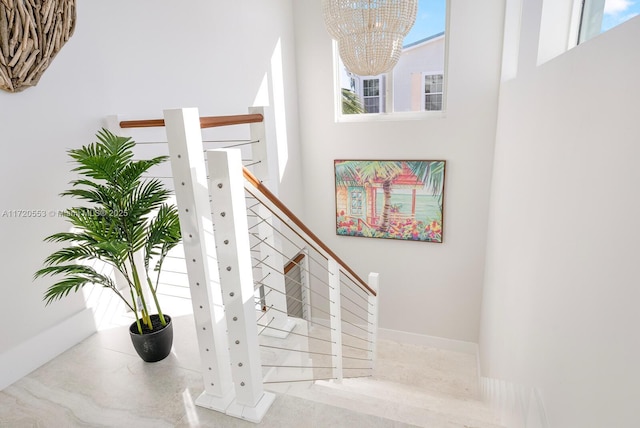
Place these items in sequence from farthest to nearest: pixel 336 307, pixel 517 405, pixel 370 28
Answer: pixel 336 307
pixel 370 28
pixel 517 405

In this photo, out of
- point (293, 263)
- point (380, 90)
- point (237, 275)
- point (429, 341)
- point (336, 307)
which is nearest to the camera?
point (237, 275)

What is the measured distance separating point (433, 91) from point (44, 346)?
14.6 ft

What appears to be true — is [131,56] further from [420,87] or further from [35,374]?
[420,87]

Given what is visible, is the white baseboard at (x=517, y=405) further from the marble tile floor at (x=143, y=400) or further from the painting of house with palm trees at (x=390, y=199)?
the painting of house with palm trees at (x=390, y=199)

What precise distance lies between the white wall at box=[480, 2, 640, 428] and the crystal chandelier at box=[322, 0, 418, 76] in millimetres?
891

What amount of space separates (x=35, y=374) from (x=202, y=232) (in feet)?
Answer: 4.83

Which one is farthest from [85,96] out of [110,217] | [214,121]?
[214,121]

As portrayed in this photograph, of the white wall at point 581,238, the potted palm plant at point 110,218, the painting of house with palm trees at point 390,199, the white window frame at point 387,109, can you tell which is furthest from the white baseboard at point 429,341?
the potted palm plant at point 110,218

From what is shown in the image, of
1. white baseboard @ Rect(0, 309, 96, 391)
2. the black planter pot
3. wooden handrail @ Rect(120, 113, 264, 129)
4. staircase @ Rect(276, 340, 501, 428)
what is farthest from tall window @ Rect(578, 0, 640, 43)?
white baseboard @ Rect(0, 309, 96, 391)

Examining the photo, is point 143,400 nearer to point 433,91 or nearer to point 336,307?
point 336,307

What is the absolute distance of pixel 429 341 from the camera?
5.34m

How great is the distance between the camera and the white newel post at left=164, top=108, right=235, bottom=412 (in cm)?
159

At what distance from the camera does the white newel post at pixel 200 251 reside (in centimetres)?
159

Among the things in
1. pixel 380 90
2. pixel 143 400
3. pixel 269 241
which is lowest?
pixel 143 400
